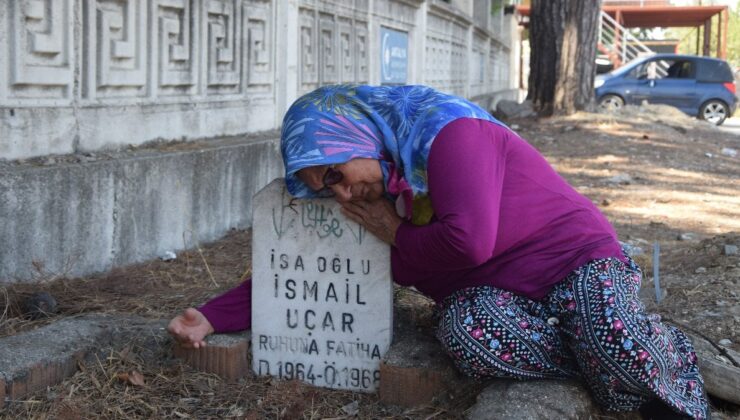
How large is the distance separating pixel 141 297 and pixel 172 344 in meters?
0.80

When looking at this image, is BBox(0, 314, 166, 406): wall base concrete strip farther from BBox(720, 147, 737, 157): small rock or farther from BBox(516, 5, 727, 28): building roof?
BBox(516, 5, 727, 28): building roof

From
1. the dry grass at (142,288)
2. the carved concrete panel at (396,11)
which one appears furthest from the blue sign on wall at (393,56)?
the dry grass at (142,288)

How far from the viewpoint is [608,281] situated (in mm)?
2652

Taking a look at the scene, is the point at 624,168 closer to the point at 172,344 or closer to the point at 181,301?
the point at 181,301

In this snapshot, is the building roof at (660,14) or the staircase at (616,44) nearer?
the staircase at (616,44)

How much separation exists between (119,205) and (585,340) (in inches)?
92.6

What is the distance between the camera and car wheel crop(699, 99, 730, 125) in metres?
20.0

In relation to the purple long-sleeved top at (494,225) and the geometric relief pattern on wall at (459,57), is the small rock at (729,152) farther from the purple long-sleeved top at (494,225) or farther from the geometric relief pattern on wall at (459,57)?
the purple long-sleeved top at (494,225)

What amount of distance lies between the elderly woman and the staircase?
2410 centimetres

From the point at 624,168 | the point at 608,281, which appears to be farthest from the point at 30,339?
the point at 624,168

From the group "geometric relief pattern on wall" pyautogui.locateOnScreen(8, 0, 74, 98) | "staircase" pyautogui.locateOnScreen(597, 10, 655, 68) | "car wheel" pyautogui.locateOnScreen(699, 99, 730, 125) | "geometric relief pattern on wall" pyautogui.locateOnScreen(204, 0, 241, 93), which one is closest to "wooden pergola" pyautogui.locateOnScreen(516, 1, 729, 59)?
"staircase" pyautogui.locateOnScreen(597, 10, 655, 68)

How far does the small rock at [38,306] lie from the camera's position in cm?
347

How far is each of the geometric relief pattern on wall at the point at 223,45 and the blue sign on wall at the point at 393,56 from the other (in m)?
3.47

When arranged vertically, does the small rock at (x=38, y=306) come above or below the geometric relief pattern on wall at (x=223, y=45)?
below
